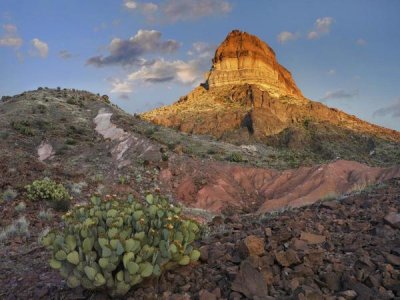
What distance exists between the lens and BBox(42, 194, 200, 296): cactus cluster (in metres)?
5.32

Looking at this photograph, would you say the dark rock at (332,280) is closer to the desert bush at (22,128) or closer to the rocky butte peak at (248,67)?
the desert bush at (22,128)

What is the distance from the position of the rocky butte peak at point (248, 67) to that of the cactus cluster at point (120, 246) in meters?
85.2

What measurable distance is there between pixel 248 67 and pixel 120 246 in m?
93.6

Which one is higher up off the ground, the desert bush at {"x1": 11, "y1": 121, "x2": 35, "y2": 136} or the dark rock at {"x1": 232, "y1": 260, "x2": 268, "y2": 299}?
the desert bush at {"x1": 11, "y1": 121, "x2": 35, "y2": 136}

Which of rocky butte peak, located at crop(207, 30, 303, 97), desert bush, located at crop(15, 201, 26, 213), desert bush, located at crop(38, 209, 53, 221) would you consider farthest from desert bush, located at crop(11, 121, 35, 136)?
rocky butte peak, located at crop(207, 30, 303, 97)

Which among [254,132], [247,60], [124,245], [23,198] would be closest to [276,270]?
[124,245]

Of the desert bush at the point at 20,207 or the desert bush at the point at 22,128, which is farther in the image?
the desert bush at the point at 22,128

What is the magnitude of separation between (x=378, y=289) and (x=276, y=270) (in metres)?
1.21

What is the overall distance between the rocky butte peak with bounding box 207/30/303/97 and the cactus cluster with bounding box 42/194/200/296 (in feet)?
279

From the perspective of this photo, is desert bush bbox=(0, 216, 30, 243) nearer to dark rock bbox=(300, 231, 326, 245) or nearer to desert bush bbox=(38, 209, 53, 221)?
desert bush bbox=(38, 209, 53, 221)

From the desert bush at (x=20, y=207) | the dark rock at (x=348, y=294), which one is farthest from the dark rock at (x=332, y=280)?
the desert bush at (x=20, y=207)

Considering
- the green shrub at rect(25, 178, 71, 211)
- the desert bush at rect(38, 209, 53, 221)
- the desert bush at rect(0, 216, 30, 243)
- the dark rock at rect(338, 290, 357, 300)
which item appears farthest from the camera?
the green shrub at rect(25, 178, 71, 211)

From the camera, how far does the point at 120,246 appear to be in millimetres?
5328

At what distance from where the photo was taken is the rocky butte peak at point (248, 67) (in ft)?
308
